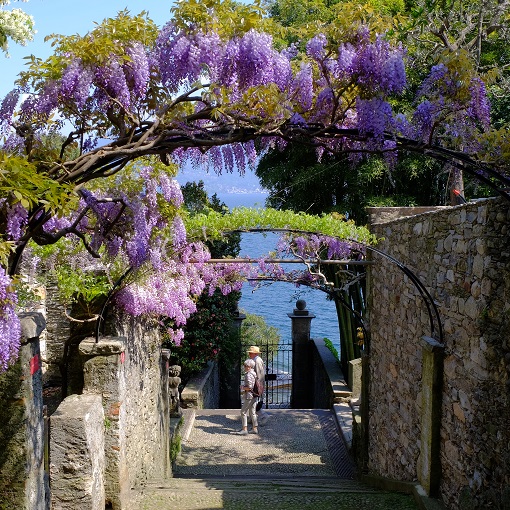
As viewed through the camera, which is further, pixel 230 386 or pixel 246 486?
pixel 230 386

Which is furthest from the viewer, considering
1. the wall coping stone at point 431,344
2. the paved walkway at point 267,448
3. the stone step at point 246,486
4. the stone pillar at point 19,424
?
the paved walkway at point 267,448

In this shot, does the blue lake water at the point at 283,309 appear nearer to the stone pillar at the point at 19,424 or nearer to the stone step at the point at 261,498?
the stone step at the point at 261,498

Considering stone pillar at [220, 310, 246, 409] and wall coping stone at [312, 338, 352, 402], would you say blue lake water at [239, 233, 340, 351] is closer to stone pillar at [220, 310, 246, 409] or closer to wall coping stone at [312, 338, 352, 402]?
stone pillar at [220, 310, 246, 409]

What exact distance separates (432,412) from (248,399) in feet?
17.7

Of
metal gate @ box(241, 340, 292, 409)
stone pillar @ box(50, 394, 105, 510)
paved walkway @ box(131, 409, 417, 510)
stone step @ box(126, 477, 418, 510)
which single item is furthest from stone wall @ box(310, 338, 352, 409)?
stone pillar @ box(50, 394, 105, 510)

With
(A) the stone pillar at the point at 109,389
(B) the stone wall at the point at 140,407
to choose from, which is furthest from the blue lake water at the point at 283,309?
(A) the stone pillar at the point at 109,389

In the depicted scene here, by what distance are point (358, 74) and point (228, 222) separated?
3.75 meters

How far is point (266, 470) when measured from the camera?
8117 mm

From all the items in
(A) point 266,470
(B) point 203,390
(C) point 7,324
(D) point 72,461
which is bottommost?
(A) point 266,470

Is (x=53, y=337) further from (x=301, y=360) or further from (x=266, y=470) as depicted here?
(x=301, y=360)

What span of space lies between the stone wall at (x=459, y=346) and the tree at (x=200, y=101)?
1.61 feet

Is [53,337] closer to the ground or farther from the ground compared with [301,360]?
farther from the ground

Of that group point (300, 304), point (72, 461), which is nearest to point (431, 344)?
point (72, 461)

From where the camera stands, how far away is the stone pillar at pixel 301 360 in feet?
46.6
